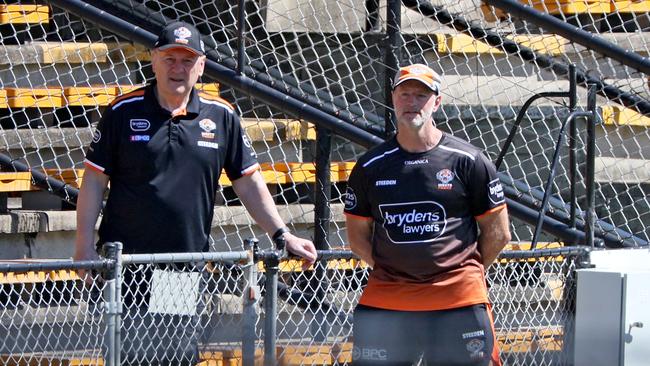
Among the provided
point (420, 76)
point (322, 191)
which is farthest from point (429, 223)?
point (322, 191)

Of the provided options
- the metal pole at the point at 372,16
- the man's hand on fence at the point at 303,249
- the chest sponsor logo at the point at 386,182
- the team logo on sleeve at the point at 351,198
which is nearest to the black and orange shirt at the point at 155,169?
the man's hand on fence at the point at 303,249

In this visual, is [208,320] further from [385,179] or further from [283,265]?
[283,265]

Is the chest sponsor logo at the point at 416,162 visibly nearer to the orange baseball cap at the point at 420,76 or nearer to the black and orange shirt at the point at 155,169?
the orange baseball cap at the point at 420,76

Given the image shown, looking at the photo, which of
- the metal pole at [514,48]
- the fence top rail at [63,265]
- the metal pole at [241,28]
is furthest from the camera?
the metal pole at [514,48]

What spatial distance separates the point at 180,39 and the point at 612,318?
Answer: 2.33 meters

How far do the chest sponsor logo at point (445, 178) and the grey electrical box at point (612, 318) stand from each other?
1.17 meters

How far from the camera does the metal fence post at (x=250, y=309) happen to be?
490 cm

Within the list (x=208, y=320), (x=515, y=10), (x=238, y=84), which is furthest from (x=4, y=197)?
(x=515, y=10)

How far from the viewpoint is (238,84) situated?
6801mm

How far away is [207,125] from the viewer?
487 cm

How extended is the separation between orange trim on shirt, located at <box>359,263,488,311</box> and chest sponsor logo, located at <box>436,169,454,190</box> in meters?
0.33

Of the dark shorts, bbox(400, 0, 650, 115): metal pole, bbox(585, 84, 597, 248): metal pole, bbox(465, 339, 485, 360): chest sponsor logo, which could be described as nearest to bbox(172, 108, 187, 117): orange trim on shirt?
the dark shorts

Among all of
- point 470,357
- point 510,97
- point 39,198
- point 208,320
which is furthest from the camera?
point 510,97

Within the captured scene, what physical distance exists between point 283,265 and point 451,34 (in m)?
2.31
